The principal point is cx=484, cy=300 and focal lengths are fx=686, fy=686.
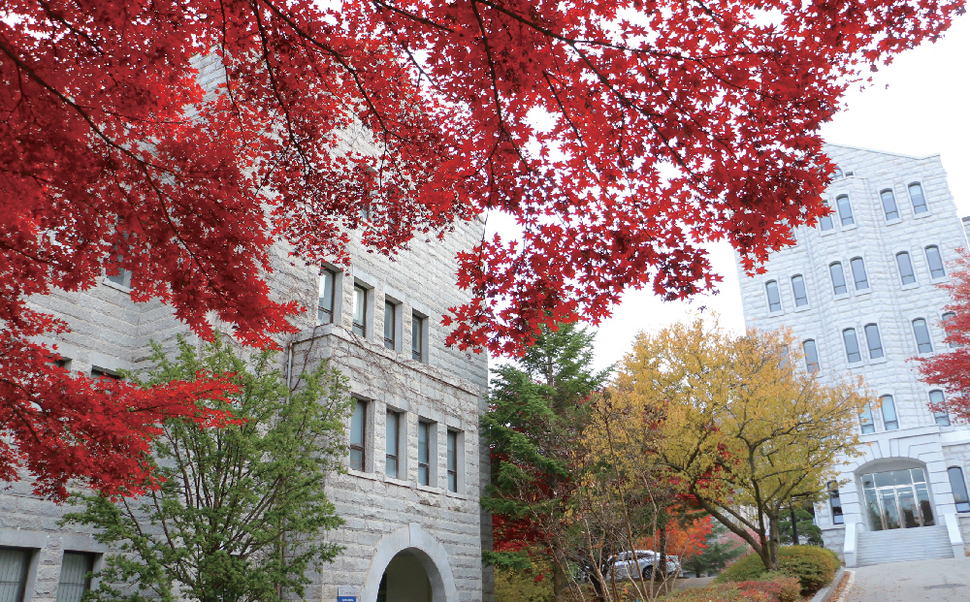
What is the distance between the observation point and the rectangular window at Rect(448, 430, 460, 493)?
17094mm

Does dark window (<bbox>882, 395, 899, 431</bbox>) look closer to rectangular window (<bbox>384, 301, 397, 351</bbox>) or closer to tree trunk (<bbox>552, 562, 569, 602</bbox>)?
tree trunk (<bbox>552, 562, 569, 602</bbox>)

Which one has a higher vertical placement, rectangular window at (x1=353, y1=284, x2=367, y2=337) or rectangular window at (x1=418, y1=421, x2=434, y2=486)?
rectangular window at (x1=353, y1=284, x2=367, y2=337)

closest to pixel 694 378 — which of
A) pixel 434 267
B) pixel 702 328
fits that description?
pixel 702 328

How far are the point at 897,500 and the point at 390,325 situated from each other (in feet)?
89.9

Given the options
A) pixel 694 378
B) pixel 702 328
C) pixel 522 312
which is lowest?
pixel 522 312

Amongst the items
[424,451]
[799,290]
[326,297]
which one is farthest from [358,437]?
[799,290]

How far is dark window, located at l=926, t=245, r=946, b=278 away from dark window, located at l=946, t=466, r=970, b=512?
9210mm

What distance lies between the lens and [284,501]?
9992 millimetres

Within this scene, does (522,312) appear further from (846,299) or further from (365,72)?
(846,299)

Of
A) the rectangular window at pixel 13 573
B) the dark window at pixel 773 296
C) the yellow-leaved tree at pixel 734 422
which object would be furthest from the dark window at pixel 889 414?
the rectangular window at pixel 13 573

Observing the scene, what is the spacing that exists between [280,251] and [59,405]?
26.4ft

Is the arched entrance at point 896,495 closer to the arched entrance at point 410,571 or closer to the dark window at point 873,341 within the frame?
the dark window at point 873,341

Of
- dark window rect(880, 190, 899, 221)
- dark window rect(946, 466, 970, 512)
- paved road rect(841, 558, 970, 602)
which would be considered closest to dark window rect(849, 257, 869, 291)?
dark window rect(880, 190, 899, 221)

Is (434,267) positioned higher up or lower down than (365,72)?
higher up
